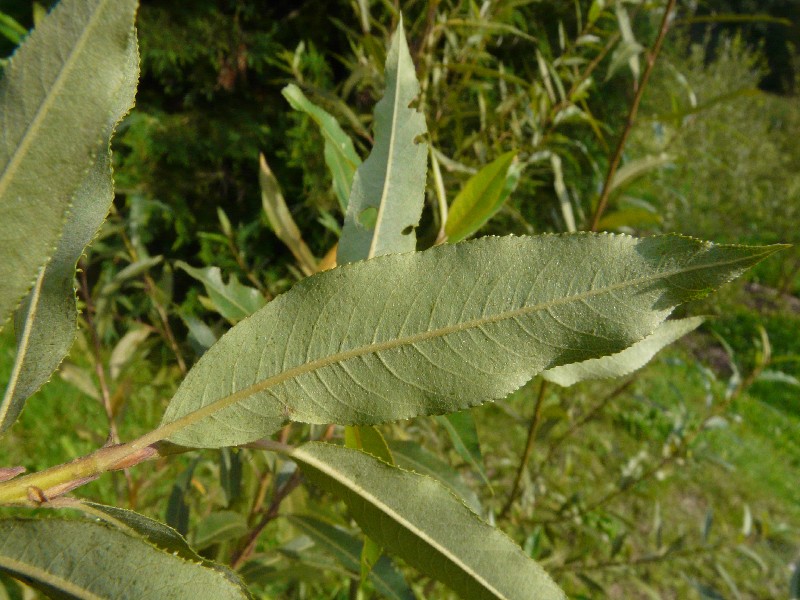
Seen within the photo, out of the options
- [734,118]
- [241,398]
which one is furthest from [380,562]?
[734,118]

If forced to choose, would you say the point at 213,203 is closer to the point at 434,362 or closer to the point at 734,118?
the point at 434,362

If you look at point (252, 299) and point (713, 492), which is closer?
point (252, 299)

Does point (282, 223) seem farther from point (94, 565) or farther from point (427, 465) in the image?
point (94, 565)

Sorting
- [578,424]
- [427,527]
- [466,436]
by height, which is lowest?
[578,424]

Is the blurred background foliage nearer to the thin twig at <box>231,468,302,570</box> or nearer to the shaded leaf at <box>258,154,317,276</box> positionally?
the thin twig at <box>231,468,302,570</box>

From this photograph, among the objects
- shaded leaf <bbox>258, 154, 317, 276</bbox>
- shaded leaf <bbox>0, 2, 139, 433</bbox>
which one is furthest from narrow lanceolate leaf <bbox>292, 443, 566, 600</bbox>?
shaded leaf <bbox>258, 154, 317, 276</bbox>

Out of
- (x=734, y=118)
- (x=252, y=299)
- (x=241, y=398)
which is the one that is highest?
(x=241, y=398)

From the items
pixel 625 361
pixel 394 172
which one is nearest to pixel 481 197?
pixel 394 172
